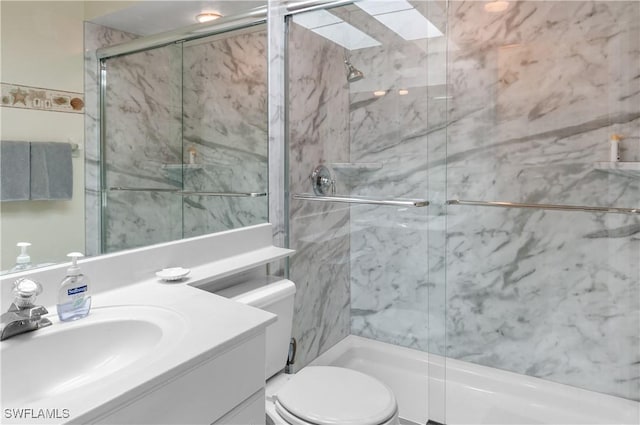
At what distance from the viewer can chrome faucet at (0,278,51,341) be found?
0.88 m

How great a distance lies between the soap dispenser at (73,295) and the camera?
3.28 feet

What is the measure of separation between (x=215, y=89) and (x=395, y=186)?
1.00 metres

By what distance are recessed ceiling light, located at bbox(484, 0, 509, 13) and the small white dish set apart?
2.10 metres

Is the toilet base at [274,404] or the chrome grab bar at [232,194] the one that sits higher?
the chrome grab bar at [232,194]

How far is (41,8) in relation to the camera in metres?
1.05

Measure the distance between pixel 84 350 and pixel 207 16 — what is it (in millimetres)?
1267

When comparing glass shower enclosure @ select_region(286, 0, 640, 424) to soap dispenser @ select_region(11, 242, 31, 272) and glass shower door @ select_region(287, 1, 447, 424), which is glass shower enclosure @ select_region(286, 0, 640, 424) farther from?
soap dispenser @ select_region(11, 242, 31, 272)

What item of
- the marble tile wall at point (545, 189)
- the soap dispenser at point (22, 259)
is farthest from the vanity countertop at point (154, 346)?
the marble tile wall at point (545, 189)

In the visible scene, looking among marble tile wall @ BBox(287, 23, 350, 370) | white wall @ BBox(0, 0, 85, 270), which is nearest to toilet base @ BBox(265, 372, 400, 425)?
marble tile wall @ BBox(287, 23, 350, 370)

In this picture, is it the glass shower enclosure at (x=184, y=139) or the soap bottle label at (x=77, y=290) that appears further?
the glass shower enclosure at (x=184, y=139)

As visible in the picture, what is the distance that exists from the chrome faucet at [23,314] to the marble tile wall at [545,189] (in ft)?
6.66

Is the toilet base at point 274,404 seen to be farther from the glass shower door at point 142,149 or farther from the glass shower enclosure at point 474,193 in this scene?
the glass shower door at point 142,149

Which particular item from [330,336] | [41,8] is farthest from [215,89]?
[330,336]

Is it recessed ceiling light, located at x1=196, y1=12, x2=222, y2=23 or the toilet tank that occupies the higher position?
recessed ceiling light, located at x1=196, y1=12, x2=222, y2=23
